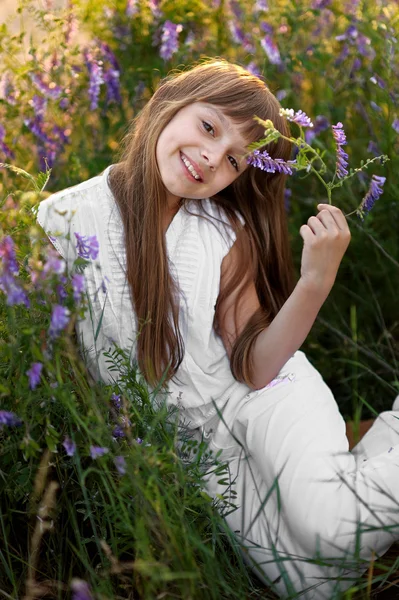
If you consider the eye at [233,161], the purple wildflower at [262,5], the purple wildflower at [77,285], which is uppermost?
the purple wildflower at [262,5]

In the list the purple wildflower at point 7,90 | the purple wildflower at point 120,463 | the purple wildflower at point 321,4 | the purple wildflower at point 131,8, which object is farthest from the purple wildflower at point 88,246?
the purple wildflower at point 321,4

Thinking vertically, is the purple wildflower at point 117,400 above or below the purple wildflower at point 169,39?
below

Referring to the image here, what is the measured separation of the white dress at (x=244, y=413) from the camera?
1.62 metres

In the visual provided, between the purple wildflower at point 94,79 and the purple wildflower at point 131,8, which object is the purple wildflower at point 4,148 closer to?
the purple wildflower at point 94,79

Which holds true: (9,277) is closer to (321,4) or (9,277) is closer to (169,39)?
(169,39)

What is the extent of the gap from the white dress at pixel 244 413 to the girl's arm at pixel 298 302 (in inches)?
1.8

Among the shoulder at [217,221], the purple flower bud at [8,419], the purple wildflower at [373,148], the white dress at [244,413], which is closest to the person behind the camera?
the purple flower bud at [8,419]

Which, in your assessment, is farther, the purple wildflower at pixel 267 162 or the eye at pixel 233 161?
the eye at pixel 233 161

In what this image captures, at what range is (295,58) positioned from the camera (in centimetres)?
250

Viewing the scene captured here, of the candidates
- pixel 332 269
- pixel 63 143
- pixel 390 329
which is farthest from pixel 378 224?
pixel 63 143

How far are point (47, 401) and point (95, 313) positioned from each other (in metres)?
0.47

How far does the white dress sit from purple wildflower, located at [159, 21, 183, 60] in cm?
62

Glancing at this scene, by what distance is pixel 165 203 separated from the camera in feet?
6.22

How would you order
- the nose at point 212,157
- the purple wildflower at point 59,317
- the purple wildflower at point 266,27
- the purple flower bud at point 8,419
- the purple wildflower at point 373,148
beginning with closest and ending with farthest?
1. the purple wildflower at point 59,317
2. the purple flower bud at point 8,419
3. the nose at point 212,157
4. the purple wildflower at point 373,148
5. the purple wildflower at point 266,27
